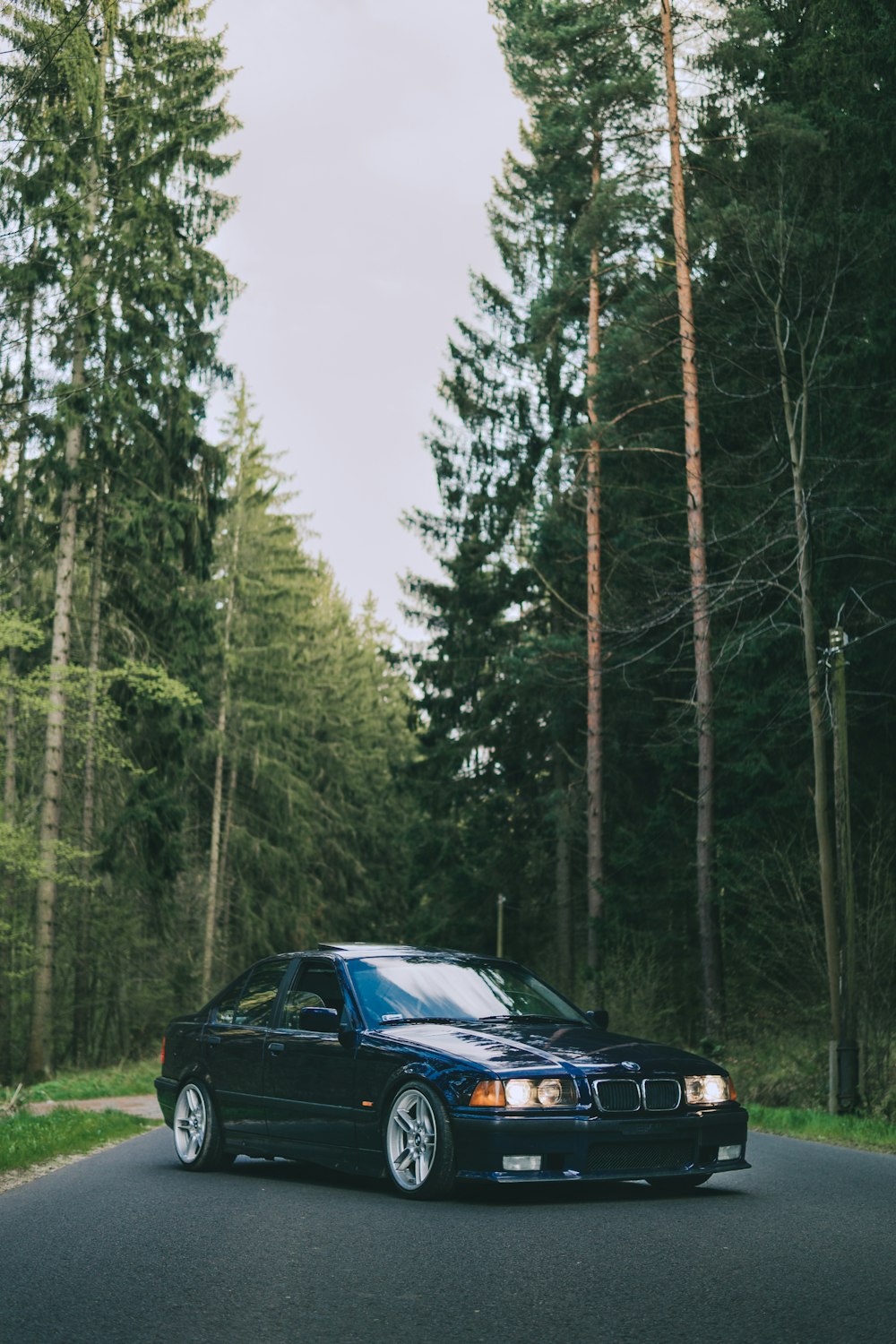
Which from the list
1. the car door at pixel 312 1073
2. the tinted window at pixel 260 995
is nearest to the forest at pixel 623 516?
the tinted window at pixel 260 995

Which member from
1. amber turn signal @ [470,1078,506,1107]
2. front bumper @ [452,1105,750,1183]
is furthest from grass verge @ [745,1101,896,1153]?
Answer: amber turn signal @ [470,1078,506,1107]

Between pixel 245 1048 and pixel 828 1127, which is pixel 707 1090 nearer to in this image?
pixel 245 1048

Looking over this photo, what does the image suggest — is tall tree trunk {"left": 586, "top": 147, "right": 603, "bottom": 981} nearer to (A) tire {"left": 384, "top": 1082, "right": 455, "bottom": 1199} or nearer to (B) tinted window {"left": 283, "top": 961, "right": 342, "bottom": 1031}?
(B) tinted window {"left": 283, "top": 961, "right": 342, "bottom": 1031}

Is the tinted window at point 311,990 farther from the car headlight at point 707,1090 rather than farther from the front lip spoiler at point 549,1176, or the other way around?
the car headlight at point 707,1090

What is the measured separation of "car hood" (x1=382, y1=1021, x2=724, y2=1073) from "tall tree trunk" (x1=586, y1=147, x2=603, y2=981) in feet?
74.7

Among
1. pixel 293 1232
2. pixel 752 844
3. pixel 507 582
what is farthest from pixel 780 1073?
pixel 507 582

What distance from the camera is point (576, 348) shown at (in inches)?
1613

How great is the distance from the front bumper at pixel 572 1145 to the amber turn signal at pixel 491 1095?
64mm

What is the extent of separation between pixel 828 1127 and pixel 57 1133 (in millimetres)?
8036

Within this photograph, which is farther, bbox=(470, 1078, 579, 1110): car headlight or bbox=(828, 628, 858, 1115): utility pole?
bbox=(828, 628, 858, 1115): utility pole

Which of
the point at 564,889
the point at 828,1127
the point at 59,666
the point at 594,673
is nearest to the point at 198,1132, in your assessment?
the point at 828,1127

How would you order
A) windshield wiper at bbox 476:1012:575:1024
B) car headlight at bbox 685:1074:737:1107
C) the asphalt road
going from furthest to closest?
1. windshield wiper at bbox 476:1012:575:1024
2. car headlight at bbox 685:1074:737:1107
3. the asphalt road

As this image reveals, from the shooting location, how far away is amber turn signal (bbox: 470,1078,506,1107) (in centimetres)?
876

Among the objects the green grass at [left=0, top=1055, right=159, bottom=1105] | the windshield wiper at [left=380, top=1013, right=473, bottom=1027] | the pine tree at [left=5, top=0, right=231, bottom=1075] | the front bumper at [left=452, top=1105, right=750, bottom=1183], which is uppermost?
the pine tree at [left=5, top=0, right=231, bottom=1075]
